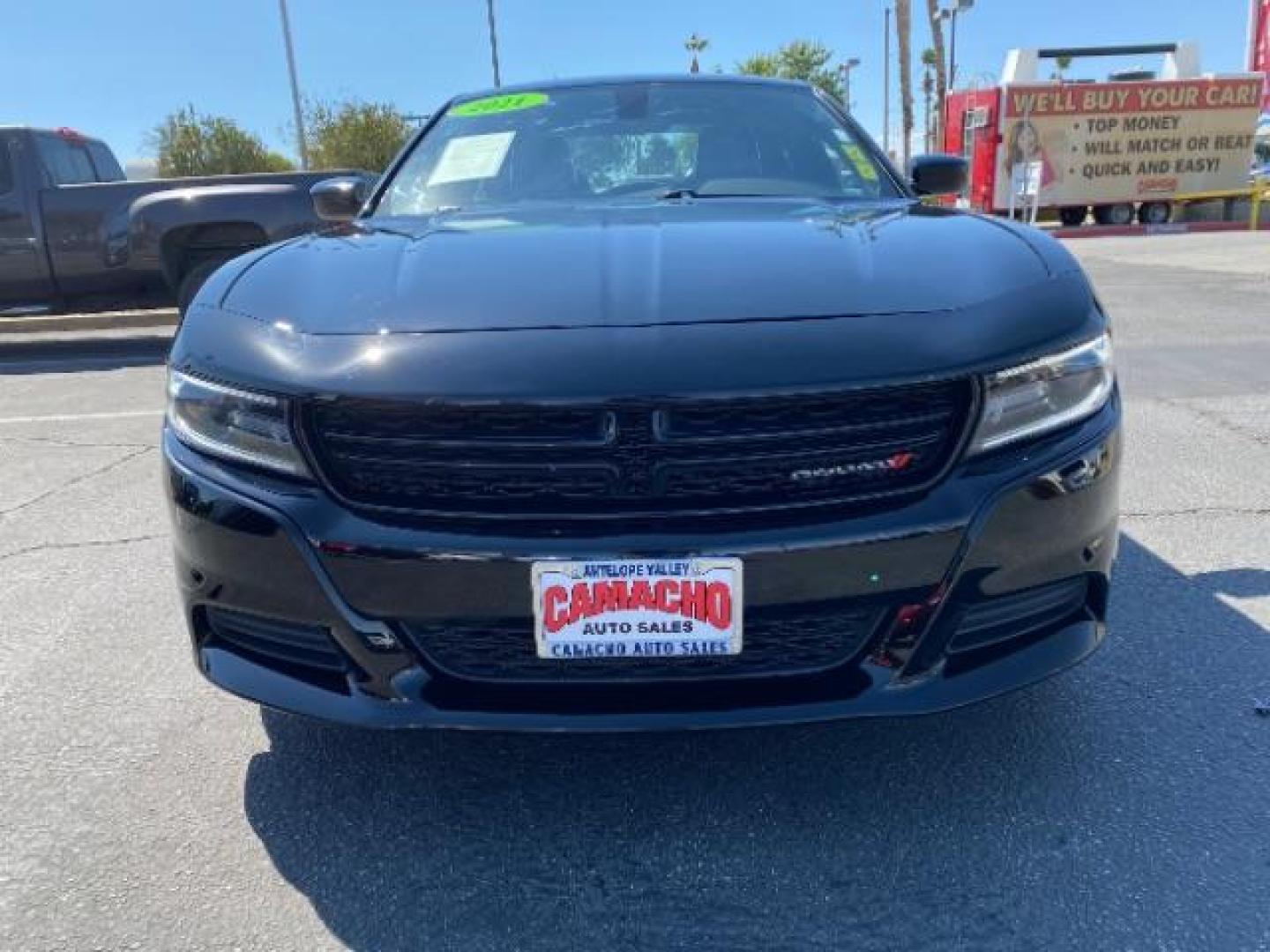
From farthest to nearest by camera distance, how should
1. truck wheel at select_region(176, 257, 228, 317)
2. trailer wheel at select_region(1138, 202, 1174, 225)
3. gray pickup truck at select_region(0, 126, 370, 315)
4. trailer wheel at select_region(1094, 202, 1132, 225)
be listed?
trailer wheel at select_region(1138, 202, 1174, 225), trailer wheel at select_region(1094, 202, 1132, 225), truck wheel at select_region(176, 257, 228, 317), gray pickup truck at select_region(0, 126, 370, 315)

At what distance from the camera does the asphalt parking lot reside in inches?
74.3

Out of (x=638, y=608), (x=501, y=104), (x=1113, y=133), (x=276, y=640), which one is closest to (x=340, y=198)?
(x=501, y=104)

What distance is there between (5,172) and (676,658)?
30.1 ft

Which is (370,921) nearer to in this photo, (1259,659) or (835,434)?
(835,434)

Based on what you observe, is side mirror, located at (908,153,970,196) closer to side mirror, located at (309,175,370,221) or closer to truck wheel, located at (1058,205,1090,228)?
side mirror, located at (309,175,370,221)

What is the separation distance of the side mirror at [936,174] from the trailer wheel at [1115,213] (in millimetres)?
23325

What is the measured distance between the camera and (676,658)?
188 centimetres

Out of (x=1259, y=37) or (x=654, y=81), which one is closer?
(x=654, y=81)

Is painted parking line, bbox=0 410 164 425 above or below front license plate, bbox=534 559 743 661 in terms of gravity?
below

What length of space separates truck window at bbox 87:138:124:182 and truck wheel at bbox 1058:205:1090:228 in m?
21.0

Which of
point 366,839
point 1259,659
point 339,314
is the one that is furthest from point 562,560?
point 1259,659

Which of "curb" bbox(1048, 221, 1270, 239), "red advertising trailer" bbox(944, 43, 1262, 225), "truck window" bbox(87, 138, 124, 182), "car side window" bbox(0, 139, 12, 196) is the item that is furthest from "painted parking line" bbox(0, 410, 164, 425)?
"curb" bbox(1048, 221, 1270, 239)

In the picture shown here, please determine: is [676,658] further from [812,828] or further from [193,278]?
[193,278]

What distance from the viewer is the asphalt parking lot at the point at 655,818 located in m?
1.89
